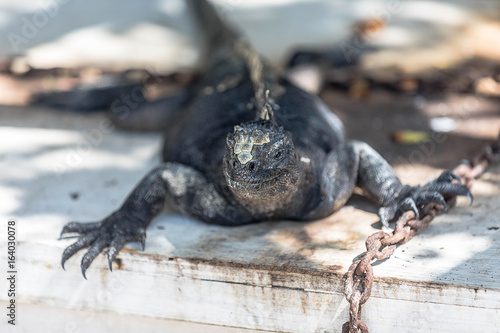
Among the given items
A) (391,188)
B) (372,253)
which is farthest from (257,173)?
(391,188)

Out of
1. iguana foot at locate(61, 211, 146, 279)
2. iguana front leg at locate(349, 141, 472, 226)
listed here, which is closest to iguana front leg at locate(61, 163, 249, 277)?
iguana foot at locate(61, 211, 146, 279)

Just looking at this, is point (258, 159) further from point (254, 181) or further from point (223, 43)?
point (223, 43)

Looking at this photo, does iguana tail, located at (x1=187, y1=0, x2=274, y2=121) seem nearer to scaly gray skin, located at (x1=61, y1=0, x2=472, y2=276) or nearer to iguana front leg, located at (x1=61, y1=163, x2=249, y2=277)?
scaly gray skin, located at (x1=61, y1=0, x2=472, y2=276)

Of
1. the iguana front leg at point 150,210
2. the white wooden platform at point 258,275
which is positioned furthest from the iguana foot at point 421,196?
the iguana front leg at point 150,210

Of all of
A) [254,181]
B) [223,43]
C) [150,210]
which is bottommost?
[150,210]

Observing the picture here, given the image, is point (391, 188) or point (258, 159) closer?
point (258, 159)

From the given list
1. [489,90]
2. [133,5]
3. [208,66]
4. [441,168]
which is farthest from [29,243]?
[133,5]
